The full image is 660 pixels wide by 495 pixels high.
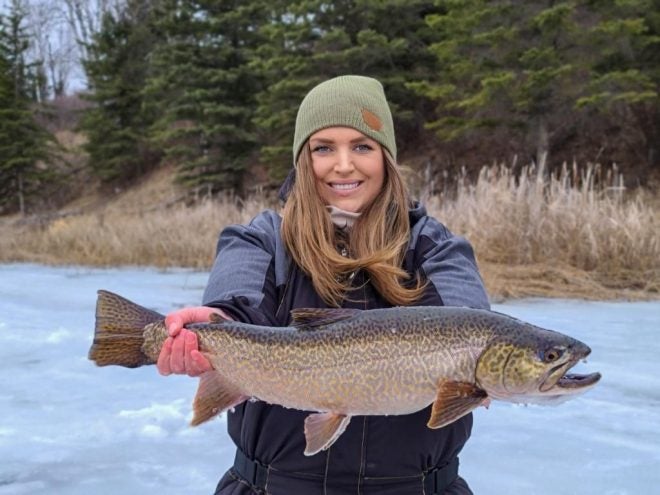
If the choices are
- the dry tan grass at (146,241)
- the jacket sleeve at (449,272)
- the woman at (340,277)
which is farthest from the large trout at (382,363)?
the dry tan grass at (146,241)

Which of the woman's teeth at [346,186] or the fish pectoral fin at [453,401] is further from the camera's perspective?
the woman's teeth at [346,186]

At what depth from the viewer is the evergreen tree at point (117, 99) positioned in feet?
108

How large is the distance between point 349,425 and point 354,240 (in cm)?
A: 75

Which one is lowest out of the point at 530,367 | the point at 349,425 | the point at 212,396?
the point at 349,425

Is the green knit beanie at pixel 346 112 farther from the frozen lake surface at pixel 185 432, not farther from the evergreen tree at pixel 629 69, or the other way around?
the evergreen tree at pixel 629 69

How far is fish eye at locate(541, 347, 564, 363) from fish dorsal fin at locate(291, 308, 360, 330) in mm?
571

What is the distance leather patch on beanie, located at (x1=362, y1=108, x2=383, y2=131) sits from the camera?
268 centimetres

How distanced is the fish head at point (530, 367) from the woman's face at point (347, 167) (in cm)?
93

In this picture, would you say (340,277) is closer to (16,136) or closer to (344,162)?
(344,162)

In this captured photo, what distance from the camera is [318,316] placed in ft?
7.00

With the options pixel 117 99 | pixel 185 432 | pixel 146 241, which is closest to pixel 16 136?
pixel 117 99

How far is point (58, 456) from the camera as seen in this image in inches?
128

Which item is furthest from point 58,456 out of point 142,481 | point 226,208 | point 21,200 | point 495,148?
point 21,200

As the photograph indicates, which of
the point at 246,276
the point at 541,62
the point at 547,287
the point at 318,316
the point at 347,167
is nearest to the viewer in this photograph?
the point at 318,316
